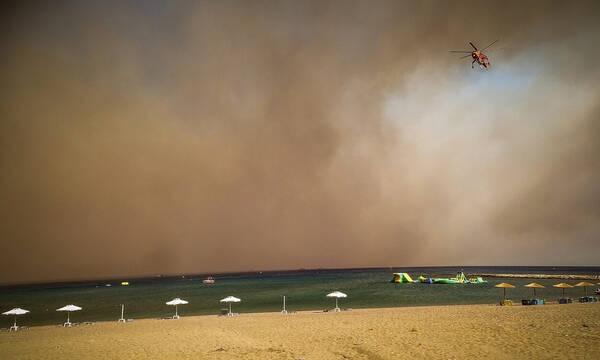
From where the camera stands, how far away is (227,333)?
83.1 ft

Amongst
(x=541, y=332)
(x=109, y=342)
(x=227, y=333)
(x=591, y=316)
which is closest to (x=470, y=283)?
(x=591, y=316)

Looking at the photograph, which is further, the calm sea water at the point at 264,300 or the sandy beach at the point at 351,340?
the calm sea water at the point at 264,300

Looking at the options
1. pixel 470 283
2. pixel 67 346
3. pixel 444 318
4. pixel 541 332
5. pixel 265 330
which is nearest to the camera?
pixel 541 332

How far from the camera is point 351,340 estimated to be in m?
20.8

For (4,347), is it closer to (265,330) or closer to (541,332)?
(265,330)

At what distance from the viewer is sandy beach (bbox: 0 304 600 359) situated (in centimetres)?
1723

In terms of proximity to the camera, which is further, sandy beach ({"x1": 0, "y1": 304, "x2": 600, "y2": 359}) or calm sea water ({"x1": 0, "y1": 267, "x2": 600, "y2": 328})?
calm sea water ({"x1": 0, "y1": 267, "x2": 600, "y2": 328})

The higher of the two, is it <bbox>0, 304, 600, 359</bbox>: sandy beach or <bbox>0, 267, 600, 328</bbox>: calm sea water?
<bbox>0, 304, 600, 359</bbox>: sandy beach

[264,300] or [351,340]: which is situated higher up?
[351,340]

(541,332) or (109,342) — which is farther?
(109,342)

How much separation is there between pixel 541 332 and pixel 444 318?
8.86 meters

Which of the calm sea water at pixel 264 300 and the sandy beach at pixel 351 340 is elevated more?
the sandy beach at pixel 351 340

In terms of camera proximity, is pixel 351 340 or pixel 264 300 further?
pixel 264 300

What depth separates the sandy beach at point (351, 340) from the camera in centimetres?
1723
